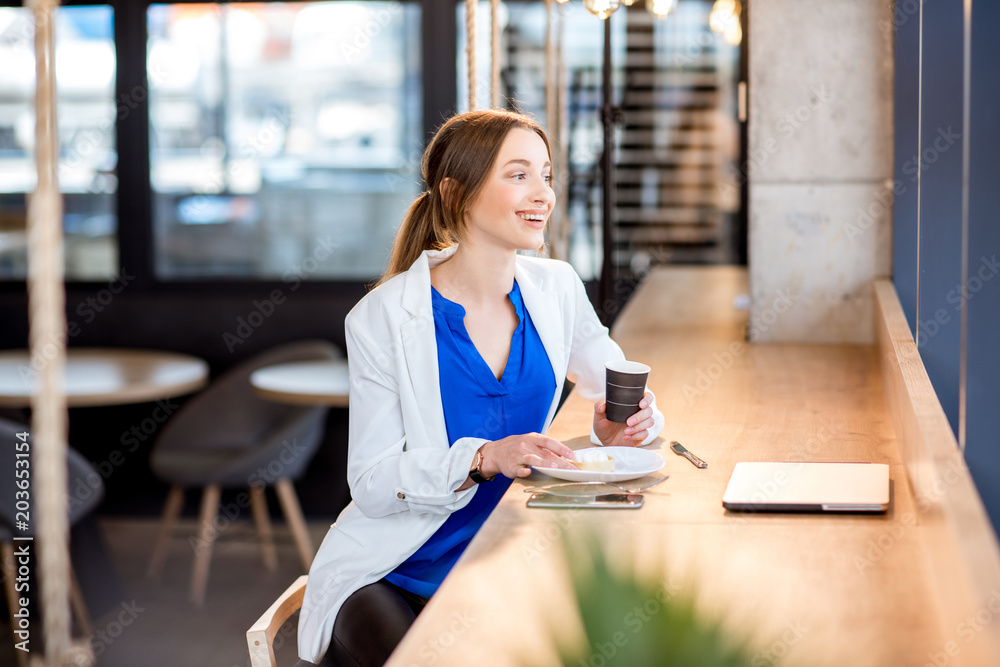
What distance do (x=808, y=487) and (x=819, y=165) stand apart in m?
1.60

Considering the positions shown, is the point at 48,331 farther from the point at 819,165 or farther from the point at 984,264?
the point at 819,165

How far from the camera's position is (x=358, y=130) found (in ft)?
17.7

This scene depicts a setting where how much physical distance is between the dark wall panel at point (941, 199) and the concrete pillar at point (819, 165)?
61cm

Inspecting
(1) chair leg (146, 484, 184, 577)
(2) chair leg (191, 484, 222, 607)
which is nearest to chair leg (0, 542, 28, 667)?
(2) chair leg (191, 484, 222, 607)

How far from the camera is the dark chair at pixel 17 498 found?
10.6 ft

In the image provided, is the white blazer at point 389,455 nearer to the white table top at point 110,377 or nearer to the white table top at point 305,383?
the white table top at point 305,383

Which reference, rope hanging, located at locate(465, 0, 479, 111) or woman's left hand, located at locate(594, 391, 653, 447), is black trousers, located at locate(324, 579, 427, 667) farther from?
rope hanging, located at locate(465, 0, 479, 111)

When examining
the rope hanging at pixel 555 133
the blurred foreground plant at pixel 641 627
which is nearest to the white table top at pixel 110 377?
the rope hanging at pixel 555 133

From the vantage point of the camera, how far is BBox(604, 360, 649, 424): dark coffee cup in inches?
69.2

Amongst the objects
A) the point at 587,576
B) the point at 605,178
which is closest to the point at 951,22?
the point at 605,178

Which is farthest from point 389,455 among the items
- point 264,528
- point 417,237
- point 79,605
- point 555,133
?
point 264,528

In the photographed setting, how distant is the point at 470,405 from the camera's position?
1889 mm

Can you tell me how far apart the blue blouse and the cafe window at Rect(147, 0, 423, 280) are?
3502mm

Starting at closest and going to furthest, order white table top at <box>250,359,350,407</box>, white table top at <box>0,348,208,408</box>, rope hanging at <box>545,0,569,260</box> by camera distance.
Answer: rope hanging at <box>545,0,569,260</box> → white table top at <box>0,348,208,408</box> → white table top at <box>250,359,350,407</box>
